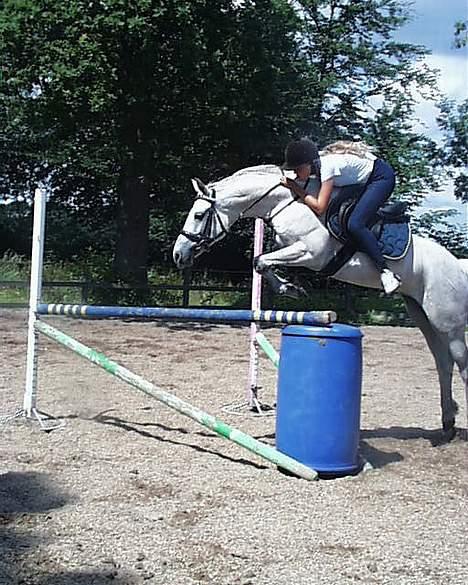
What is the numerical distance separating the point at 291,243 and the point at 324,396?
3.69ft

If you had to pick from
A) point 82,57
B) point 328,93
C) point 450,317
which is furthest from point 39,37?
point 450,317

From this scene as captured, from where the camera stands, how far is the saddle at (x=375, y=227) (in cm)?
560

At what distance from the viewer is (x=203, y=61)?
59.6ft

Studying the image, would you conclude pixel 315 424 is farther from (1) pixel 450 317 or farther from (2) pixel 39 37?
(2) pixel 39 37

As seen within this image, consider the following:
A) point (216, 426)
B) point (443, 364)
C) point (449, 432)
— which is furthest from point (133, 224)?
point (216, 426)

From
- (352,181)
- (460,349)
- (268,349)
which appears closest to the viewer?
(352,181)

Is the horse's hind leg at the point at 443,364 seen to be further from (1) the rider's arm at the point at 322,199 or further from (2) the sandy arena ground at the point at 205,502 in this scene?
(1) the rider's arm at the point at 322,199

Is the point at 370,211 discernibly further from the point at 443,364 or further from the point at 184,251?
the point at 443,364

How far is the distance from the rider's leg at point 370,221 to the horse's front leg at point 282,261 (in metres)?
0.37

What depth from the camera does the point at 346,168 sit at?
568 centimetres

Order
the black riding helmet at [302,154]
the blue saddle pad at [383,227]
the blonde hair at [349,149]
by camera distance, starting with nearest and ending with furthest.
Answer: the black riding helmet at [302,154]
the blue saddle pad at [383,227]
the blonde hair at [349,149]

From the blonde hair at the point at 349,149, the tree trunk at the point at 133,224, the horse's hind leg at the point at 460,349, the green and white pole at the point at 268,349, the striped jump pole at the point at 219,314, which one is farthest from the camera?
the tree trunk at the point at 133,224

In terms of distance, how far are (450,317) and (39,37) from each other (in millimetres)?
14550

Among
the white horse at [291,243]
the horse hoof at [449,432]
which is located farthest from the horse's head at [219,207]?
the horse hoof at [449,432]
